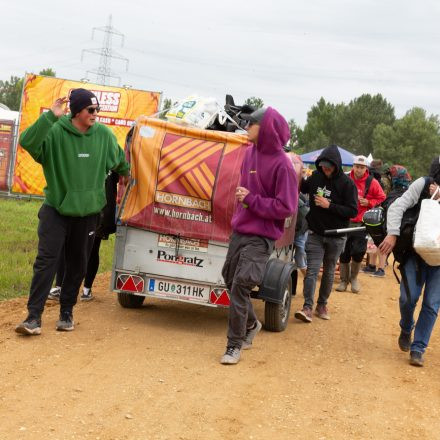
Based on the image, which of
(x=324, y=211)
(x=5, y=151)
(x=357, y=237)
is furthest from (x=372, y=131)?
(x=324, y=211)

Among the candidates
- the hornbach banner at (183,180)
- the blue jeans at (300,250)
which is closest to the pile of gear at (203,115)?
the hornbach banner at (183,180)

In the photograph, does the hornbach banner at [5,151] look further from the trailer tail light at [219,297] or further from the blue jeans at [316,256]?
the trailer tail light at [219,297]

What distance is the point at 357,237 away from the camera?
12.5m

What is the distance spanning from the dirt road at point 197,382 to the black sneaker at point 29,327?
10 cm

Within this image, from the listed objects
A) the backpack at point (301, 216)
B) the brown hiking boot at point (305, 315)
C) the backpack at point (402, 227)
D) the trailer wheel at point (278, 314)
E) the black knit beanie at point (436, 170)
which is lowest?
the brown hiking boot at point (305, 315)

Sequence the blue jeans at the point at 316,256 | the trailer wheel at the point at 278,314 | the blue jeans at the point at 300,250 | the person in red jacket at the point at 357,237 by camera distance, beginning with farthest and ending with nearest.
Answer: the person in red jacket at the point at 357,237 < the blue jeans at the point at 300,250 < the blue jeans at the point at 316,256 < the trailer wheel at the point at 278,314

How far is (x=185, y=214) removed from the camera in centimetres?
798

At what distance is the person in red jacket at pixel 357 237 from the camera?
12523mm

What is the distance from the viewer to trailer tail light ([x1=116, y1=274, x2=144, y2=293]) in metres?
8.15

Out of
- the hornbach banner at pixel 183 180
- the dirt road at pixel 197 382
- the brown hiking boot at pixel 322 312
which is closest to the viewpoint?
the dirt road at pixel 197 382

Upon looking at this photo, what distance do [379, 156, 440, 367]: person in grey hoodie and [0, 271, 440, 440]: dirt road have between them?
298 millimetres

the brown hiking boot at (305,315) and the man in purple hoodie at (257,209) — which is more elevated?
the man in purple hoodie at (257,209)

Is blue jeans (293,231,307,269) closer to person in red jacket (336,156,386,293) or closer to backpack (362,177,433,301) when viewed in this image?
person in red jacket (336,156,386,293)

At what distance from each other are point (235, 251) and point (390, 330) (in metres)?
3.22
